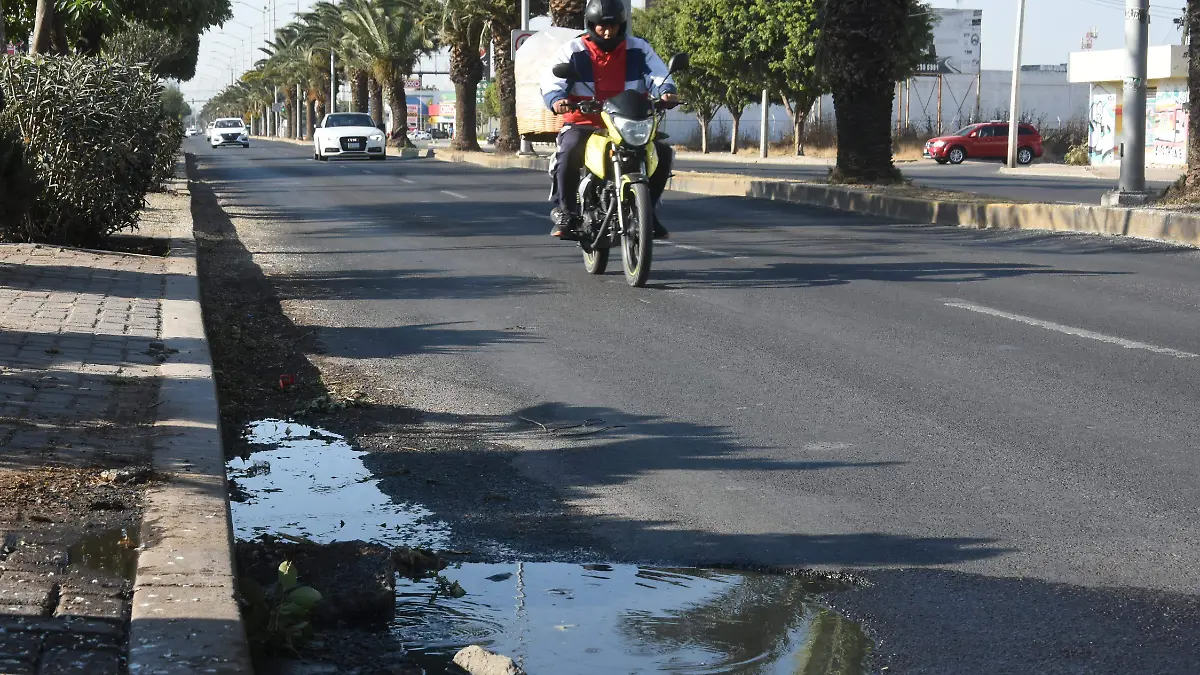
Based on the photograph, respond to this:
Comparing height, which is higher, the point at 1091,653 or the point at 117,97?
the point at 117,97

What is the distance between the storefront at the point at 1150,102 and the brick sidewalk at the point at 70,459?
3801 cm

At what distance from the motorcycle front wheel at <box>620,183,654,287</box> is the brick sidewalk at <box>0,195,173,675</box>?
3.23 meters

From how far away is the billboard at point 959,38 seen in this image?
75062 mm

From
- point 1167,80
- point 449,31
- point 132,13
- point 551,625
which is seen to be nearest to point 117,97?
point 551,625

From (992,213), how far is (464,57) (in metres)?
38.4

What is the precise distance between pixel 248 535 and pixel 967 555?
7.32 feet

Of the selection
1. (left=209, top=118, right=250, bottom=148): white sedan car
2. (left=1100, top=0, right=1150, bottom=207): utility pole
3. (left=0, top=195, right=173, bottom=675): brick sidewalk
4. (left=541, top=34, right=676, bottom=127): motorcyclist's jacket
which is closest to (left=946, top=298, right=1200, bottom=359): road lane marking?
(left=541, top=34, right=676, bottom=127): motorcyclist's jacket

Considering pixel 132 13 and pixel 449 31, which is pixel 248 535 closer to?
pixel 132 13

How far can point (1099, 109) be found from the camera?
46125 millimetres

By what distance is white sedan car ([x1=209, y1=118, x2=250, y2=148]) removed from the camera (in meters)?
73.0

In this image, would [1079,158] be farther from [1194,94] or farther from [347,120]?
[1194,94]

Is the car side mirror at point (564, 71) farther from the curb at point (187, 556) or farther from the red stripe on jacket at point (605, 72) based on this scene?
the curb at point (187, 556)

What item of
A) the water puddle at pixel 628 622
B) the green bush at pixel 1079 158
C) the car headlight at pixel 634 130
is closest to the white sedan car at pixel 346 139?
the green bush at pixel 1079 158

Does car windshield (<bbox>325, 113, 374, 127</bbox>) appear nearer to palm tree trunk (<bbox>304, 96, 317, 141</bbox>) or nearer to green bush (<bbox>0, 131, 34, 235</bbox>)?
green bush (<bbox>0, 131, 34, 235</bbox>)
